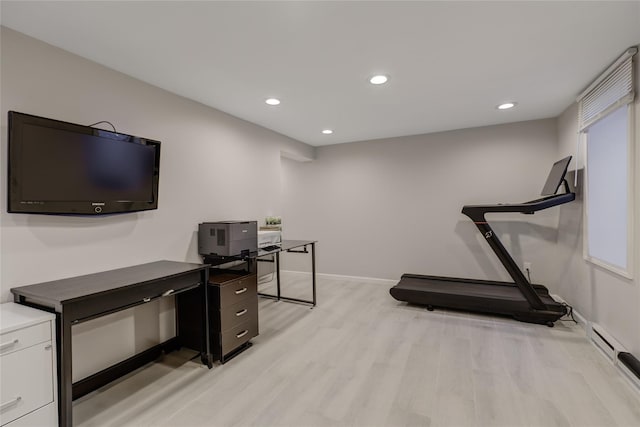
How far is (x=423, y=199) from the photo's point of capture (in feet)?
15.2

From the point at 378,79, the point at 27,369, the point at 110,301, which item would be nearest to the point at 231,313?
the point at 110,301

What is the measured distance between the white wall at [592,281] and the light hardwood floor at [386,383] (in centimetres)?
29

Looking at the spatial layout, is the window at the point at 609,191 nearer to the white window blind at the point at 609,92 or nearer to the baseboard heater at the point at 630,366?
the white window blind at the point at 609,92

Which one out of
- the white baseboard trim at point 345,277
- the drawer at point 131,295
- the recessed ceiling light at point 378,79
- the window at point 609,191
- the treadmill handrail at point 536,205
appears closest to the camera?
the drawer at point 131,295

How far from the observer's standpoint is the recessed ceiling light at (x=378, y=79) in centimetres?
255

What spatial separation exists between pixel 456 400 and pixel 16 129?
321cm

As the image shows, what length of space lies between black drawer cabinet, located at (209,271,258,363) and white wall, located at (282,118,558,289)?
8.66ft

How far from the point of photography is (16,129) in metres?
1.75

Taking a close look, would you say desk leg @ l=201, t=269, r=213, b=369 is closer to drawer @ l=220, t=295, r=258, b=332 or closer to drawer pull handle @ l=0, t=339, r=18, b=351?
drawer @ l=220, t=295, r=258, b=332

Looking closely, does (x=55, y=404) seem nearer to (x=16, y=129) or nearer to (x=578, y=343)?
(x=16, y=129)

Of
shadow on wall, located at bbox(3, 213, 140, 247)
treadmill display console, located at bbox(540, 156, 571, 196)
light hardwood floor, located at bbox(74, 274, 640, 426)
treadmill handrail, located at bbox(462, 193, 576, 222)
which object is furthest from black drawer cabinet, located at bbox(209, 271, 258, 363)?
treadmill display console, located at bbox(540, 156, 571, 196)

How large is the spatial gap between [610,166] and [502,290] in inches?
68.6

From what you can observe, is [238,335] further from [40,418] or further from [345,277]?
[345,277]

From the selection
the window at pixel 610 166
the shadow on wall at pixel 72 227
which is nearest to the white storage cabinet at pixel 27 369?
the shadow on wall at pixel 72 227
